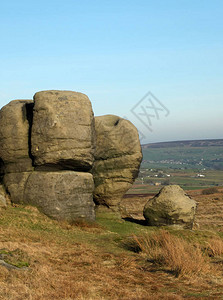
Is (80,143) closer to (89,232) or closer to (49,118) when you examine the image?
(49,118)

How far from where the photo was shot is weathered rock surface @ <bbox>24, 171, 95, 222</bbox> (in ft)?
65.9

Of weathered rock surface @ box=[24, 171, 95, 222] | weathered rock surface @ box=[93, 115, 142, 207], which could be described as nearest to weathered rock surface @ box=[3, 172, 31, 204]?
weathered rock surface @ box=[24, 171, 95, 222]

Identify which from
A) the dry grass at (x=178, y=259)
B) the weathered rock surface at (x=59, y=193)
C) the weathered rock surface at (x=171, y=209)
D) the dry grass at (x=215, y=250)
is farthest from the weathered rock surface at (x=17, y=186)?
the dry grass at (x=215, y=250)

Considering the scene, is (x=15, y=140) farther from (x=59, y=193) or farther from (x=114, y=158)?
(x=114, y=158)

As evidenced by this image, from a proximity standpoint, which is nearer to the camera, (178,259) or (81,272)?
(81,272)

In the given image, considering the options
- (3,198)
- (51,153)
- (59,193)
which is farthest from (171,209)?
(3,198)

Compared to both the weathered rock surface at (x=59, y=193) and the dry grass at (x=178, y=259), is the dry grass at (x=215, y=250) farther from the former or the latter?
the weathered rock surface at (x=59, y=193)

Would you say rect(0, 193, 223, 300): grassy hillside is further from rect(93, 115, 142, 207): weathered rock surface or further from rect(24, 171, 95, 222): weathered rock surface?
rect(93, 115, 142, 207): weathered rock surface

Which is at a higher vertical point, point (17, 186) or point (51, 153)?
point (51, 153)

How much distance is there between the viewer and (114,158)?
2472 cm

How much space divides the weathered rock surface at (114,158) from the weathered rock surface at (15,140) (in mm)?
5004

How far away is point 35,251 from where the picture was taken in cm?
1272

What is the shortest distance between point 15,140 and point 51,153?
236 cm

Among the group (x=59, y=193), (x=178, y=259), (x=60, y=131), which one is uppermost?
(x=60, y=131)
